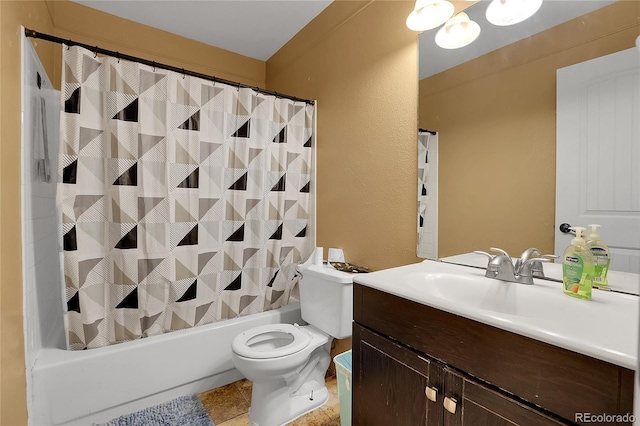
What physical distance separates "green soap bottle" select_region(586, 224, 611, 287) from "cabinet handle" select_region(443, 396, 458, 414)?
60 centimetres

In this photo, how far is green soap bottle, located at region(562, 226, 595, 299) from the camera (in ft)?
2.85

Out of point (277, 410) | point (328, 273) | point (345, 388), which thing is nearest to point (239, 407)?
point (277, 410)

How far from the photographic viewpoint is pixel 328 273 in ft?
5.30

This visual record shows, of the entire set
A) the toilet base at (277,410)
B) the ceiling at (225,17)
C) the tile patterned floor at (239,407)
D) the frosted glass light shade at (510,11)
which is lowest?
the tile patterned floor at (239,407)

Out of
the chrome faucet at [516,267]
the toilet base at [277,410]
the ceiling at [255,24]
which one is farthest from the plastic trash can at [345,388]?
the ceiling at [255,24]

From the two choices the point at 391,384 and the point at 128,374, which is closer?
the point at 391,384

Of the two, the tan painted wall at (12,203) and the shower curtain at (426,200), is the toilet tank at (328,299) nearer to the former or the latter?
the shower curtain at (426,200)

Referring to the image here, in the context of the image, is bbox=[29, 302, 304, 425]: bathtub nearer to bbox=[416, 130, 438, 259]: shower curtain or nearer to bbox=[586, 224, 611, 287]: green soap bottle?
bbox=[416, 130, 438, 259]: shower curtain

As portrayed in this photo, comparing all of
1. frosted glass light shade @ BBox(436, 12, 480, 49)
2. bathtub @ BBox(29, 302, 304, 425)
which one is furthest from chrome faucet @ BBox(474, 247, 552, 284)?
bathtub @ BBox(29, 302, 304, 425)

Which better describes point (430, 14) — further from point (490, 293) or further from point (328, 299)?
point (328, 299)

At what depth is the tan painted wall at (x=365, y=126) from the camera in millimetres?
1537

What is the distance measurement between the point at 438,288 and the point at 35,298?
71.9 inches

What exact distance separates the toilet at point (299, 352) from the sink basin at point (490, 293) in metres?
0.51

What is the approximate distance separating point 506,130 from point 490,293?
0.64 meters
